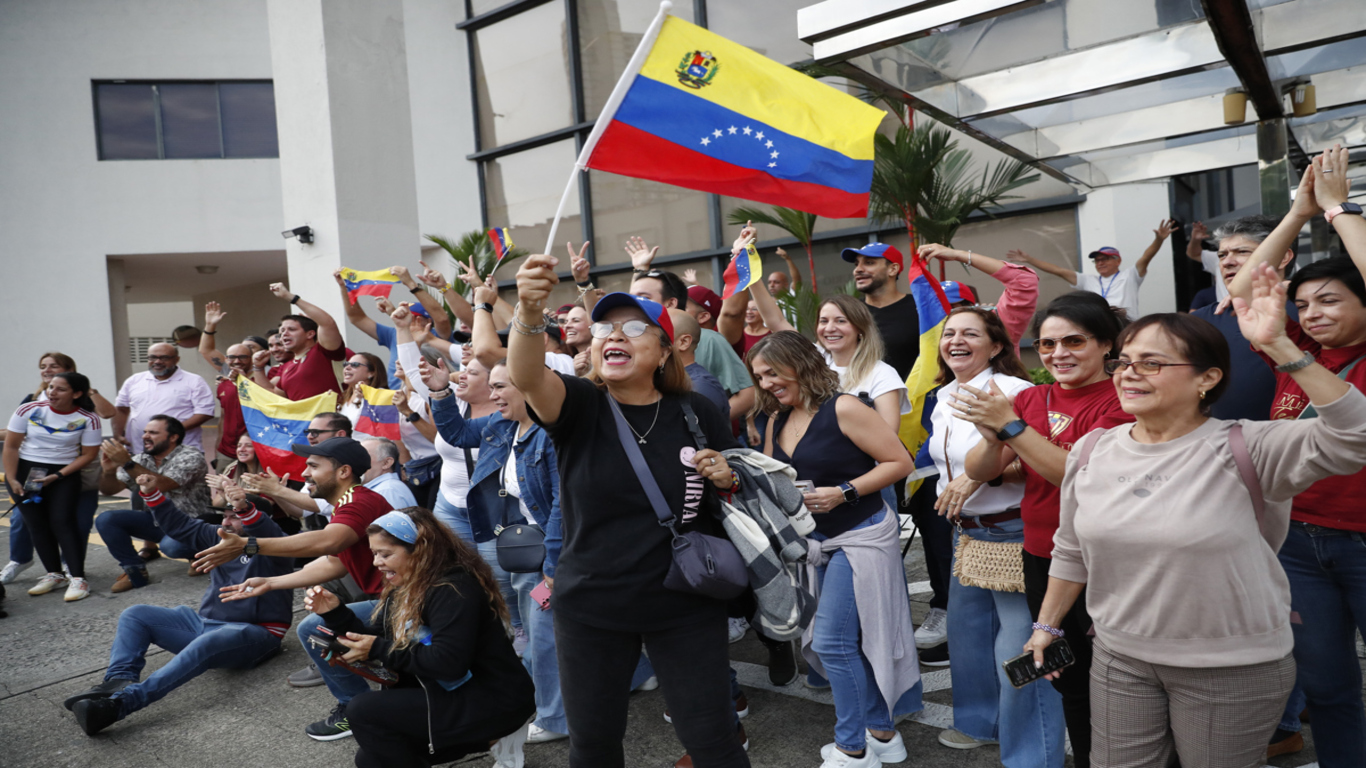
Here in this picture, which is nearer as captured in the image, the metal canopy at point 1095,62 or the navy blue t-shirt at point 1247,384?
the navy blue t-shirt at point 1247,384

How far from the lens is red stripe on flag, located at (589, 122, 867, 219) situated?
3936 mm

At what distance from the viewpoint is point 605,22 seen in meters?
12.9

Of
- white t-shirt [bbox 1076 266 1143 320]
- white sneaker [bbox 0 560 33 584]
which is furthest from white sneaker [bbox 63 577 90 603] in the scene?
white t-shirt [bbox 1076 266 1143 320]

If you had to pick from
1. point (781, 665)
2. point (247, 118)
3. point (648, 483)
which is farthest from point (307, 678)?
point (247, 118)

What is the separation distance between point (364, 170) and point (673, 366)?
9.40m

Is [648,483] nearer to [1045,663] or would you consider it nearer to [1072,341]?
[1045,663]

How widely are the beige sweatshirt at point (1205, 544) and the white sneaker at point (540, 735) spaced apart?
257 cm

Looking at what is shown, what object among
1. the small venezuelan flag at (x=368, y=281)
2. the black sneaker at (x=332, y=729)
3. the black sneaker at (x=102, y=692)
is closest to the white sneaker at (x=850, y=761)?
the black sneaker at (x=332, y=729)

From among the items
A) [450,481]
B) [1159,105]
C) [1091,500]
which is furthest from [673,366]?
[1159,105]

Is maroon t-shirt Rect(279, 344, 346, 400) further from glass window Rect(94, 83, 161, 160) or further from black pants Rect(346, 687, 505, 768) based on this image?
glass window Rect(94, 83, 161, 160)

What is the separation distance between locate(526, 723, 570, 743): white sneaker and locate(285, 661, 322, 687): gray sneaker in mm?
1528

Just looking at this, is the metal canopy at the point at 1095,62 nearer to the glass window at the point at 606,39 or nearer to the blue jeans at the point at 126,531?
the blue jeans at the point at 126,531

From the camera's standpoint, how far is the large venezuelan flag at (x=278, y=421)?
6836mm

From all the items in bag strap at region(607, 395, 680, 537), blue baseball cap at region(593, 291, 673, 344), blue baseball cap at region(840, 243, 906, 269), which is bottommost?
bag strap at region(607, 395, 680, 537)
